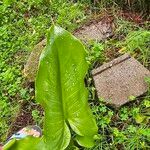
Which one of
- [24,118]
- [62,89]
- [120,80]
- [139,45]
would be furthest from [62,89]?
[139,45]

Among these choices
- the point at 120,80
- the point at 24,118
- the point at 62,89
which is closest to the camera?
the point at 62,89

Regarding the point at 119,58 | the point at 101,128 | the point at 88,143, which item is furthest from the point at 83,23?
the point at 88,143

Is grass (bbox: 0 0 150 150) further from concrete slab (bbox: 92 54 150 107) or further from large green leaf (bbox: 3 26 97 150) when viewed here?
large green leaf (bbox: 3 26 97 150)

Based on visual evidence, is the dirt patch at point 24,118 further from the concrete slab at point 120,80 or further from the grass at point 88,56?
the concrete slab at point 120,80

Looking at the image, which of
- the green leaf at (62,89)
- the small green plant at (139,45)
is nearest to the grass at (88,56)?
the small green plant at (139,45)

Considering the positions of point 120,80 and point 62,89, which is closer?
point 62,89

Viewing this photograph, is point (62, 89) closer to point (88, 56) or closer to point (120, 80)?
point (120, 80)

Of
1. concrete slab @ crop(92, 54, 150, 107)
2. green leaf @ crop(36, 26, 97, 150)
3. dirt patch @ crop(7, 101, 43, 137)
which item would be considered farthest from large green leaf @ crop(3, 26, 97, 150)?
dirt patch @ crop(7, 101, 43, 137)
